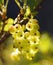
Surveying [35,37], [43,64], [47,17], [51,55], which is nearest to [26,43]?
[35,37]

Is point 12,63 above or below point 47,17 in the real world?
below

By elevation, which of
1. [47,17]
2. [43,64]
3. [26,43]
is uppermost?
[47,17]

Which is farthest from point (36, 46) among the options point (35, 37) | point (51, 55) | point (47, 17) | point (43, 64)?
point (47, 17)

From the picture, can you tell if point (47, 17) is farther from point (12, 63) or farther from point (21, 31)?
point (21, 31)

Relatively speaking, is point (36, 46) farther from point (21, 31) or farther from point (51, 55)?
point (51, 55)

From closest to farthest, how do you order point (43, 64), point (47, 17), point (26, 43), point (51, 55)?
1. point (26, 43)
2. point (43, 64)
3. point (51, 55)
4. point (47, 17)

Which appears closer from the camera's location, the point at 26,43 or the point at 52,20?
the point at 26,43

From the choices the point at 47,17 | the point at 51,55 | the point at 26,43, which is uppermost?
the point at 47,17

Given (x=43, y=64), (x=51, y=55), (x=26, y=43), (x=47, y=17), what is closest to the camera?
(x=26, y=43)

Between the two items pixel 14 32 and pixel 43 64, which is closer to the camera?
pixel 14 32
